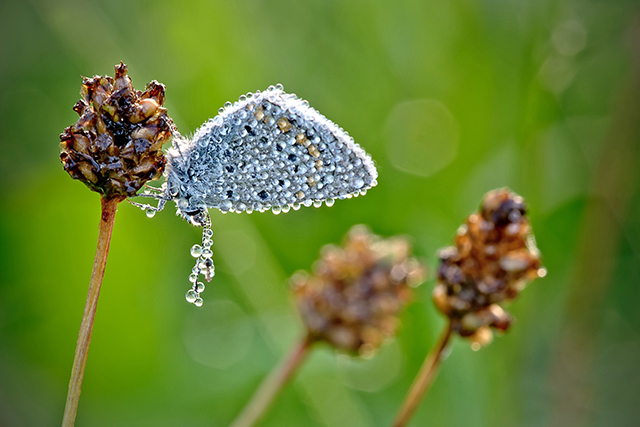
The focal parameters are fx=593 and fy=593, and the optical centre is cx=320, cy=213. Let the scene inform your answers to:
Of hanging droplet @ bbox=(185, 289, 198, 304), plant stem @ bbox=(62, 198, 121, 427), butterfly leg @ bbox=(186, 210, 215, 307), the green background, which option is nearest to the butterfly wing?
butterfly leg @ bbox=(186, 210, 215, 307)

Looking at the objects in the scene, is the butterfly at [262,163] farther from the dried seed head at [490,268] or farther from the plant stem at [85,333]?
the plant stem at [85,333]

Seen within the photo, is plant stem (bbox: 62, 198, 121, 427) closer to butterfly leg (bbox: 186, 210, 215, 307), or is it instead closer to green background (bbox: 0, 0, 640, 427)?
butterfly leg (bbox: 186, 210, 215, 307)

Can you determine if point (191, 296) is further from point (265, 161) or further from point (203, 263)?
point (265, 161)

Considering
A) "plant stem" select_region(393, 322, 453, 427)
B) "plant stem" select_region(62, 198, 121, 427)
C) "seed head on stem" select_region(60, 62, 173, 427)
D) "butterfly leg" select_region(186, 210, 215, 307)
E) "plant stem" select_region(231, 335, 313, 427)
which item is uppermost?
"seed head on stem" select_region(60, 62, 173, 427)

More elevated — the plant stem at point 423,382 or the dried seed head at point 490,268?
the dried seed head at point 490,268

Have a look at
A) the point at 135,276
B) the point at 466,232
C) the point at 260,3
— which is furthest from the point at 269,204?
the point at 260,3

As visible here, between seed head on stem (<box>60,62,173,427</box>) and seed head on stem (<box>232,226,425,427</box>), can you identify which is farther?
seed head on stem (<box>232,226,425,427</box>)

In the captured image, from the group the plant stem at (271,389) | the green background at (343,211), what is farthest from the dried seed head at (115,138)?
the green background at (343,211)

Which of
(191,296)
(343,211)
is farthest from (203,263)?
(343,211)
